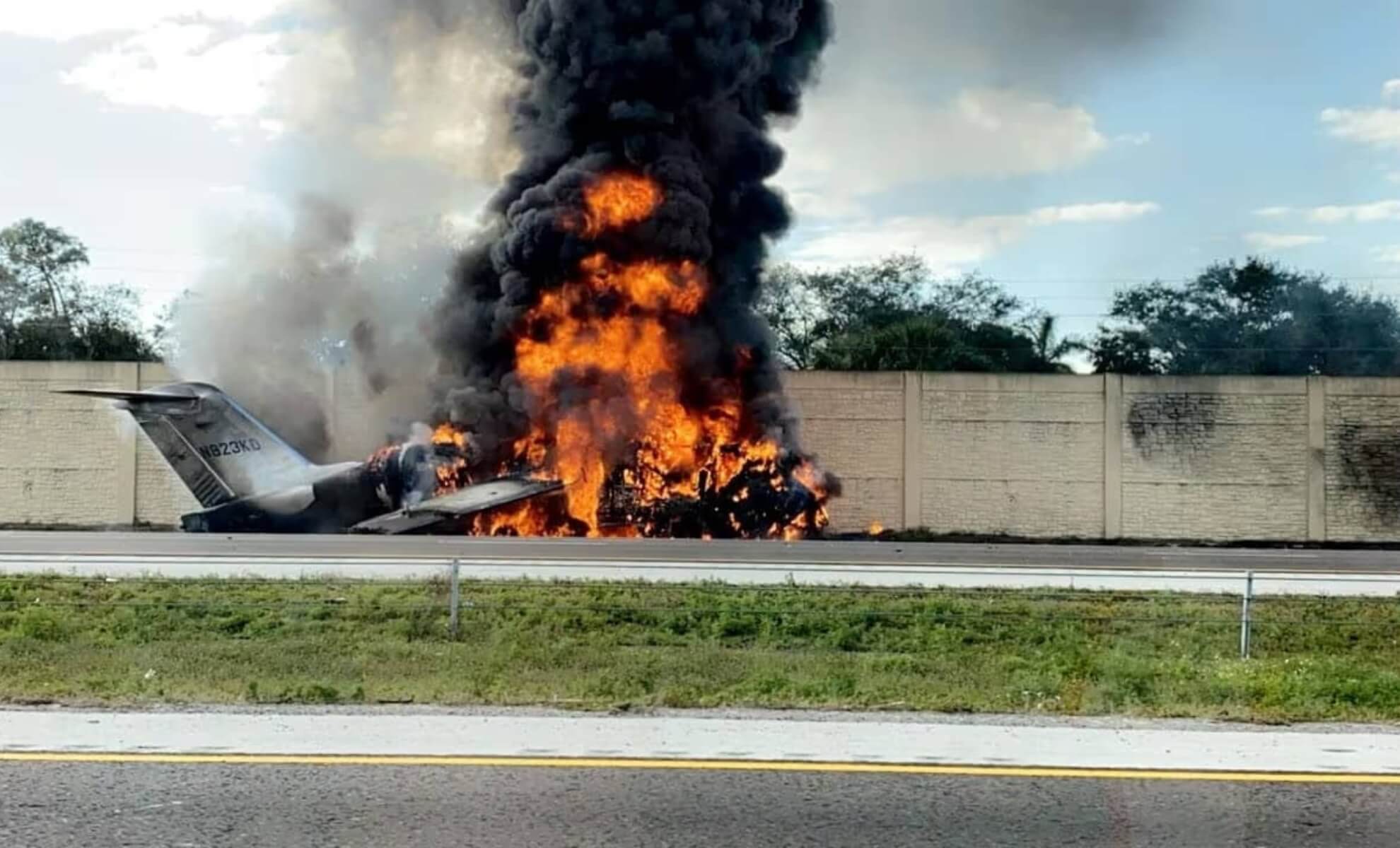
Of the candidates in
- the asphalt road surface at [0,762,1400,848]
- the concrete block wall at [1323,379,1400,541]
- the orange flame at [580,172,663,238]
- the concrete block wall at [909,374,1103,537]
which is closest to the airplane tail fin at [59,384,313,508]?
the orange flame at [580,172,663,238]

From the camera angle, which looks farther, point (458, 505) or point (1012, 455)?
point (1012, 455)

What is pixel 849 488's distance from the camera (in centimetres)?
3058

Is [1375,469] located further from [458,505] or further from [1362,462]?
[458,505]

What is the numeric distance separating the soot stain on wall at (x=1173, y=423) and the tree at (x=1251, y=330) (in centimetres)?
672

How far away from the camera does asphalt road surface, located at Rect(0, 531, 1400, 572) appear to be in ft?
66.2

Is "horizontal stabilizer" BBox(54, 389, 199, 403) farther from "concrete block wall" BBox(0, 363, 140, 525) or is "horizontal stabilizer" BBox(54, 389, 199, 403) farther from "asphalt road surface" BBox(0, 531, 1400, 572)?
"asphalt road surface" BBox(0, 531, 1400, 572)

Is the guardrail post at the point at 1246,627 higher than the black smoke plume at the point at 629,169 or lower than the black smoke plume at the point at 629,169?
lower

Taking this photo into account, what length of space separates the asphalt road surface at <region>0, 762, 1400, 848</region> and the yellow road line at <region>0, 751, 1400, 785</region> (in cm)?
9

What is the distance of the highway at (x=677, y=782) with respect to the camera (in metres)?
5.11

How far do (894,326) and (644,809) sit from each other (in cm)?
4013

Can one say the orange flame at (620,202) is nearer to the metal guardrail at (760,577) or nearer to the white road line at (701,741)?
the metal guardrail at (760,577)

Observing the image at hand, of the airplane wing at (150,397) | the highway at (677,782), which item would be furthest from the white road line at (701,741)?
the airplane wing at (150,397)

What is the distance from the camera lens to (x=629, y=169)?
29.3 m

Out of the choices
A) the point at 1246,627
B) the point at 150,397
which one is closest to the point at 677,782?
the point at 1246,627
